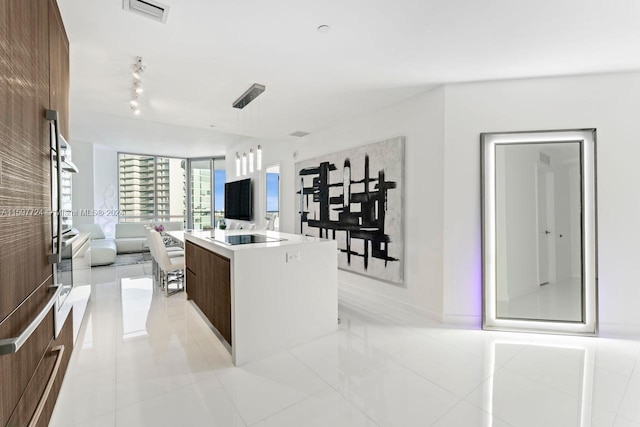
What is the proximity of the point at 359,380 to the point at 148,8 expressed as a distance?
2.91 m

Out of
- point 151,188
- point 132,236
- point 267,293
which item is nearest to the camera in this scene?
point 267,293

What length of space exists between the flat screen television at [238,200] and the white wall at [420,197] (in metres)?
4.03

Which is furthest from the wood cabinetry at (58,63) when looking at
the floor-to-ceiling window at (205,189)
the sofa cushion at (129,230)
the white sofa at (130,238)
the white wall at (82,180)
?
the floor-to-ceiling window at (205,189)

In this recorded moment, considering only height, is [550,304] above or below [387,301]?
above

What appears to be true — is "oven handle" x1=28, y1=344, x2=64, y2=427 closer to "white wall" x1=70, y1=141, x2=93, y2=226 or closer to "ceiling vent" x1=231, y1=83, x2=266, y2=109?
"ceiling vent" x1=231, y1=83, x2=266, y2=109

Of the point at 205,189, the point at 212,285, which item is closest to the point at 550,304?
the point at 212,285

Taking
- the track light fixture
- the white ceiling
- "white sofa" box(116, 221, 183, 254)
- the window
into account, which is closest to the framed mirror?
the white ceiling

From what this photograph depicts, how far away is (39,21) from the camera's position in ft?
4.80

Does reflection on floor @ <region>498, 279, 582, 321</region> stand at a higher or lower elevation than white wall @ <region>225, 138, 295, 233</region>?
lower

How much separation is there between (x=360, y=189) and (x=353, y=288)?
1427 millimetres

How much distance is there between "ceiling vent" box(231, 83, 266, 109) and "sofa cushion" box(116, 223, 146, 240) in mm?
5796

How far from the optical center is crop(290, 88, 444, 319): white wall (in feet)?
10.4

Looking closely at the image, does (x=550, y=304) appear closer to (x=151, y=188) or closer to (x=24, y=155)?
(x=24, y=155)

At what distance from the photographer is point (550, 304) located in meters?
3.05
